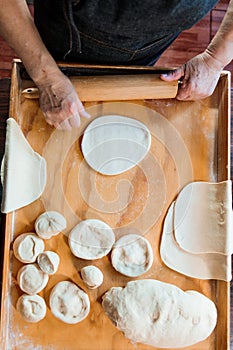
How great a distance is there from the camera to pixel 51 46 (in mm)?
820

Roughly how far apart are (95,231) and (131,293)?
128mm

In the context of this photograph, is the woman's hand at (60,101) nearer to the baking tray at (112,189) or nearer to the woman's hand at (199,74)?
the baking tray at (112,189)

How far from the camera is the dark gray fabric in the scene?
65cm

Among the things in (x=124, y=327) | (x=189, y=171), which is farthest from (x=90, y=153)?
(x=124, y=327)

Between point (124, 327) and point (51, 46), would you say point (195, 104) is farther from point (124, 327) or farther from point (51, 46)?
point (124, 327)

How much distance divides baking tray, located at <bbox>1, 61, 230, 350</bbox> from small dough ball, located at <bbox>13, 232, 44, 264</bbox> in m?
0.02

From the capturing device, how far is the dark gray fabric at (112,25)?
65cm

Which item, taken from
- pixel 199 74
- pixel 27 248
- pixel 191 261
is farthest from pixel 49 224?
pixel 199 74

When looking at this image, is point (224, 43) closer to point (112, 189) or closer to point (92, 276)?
point (112, 189)

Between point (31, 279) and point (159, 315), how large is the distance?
0.76ft

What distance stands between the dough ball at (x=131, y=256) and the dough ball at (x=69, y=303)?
83 mm

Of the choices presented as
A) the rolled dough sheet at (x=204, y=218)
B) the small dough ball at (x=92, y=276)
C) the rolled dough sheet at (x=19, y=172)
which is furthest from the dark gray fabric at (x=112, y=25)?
the small dough ball at (x=92, y=276)

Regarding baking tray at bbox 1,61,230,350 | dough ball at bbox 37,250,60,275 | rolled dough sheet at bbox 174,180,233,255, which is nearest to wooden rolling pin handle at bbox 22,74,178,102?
baking tray at bbox 1,61,230,350

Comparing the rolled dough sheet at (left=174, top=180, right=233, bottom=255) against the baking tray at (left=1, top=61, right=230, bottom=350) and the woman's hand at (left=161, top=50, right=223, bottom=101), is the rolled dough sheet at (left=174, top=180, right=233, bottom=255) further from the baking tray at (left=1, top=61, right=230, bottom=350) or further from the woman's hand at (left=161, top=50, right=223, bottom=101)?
the woman's hand at (left=161, top=50, right=223, bottom=101)
